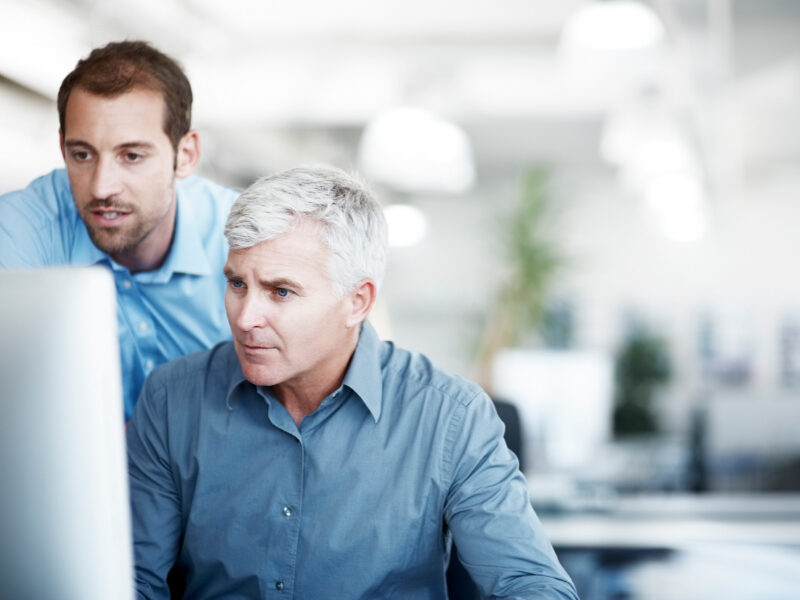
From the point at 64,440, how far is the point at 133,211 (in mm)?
872

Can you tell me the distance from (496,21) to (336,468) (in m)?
4.03

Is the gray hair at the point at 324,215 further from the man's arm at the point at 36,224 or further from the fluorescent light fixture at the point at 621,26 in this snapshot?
the fluorescent light fixture at the point at 621,26

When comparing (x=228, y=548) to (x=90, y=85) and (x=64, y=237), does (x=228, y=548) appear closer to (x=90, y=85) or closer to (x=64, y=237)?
(x=64, y=237)

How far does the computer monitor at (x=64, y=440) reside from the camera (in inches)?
25.1

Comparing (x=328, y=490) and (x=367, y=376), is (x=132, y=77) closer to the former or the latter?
(x=367, y=376)

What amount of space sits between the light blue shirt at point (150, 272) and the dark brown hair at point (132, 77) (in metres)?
0.14

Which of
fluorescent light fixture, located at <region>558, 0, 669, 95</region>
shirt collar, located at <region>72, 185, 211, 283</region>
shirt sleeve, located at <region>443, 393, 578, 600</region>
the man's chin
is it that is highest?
fluorescent light fixture, located at <region>558, 0, 669, 95</region>

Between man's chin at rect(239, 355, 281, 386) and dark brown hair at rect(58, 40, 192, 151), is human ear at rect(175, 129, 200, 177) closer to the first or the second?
dark brown hair at rect(58, 40, 192, 151)

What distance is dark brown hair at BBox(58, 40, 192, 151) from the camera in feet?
4.61

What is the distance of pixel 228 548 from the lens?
1315mm

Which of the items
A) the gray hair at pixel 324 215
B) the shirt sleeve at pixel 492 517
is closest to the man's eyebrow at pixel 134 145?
the gray hair at pixel 324 215

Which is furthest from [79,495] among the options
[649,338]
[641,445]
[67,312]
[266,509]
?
[649,338]

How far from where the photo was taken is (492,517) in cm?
124

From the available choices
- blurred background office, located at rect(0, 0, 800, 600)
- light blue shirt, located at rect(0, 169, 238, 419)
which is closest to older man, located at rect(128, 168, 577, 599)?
light blue shirt, located at rect(0, 169, 238, 419)
